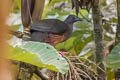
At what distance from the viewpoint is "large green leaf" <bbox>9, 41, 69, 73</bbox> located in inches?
28.0

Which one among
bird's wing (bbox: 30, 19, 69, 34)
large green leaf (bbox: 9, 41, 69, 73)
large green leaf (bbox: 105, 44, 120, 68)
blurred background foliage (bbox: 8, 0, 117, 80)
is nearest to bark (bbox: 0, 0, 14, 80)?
large green leaf (bbox: 9, 41, 69, 73)

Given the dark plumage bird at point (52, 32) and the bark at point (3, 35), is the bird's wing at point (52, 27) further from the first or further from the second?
the bark at point (3, 35)

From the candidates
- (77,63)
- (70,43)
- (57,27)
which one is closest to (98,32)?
(77,63)

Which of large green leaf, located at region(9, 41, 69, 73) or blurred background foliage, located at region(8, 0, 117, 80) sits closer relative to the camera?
large green leaf, located at region(9, 41, 69, 73)

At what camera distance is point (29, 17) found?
1.37 m

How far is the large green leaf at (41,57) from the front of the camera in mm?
710

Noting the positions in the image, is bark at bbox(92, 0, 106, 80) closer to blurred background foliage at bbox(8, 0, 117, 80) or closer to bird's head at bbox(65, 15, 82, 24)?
blurred background foliage at bbox(8, 0, 117, 80)

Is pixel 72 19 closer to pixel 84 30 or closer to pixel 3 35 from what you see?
pixel 84 30

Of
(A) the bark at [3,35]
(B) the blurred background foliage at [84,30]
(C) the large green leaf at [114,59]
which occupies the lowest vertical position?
(B) the blurred background foliage at [84,30]

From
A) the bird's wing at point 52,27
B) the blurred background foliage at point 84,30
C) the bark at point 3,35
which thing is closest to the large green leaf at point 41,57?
the bark at point 3,35

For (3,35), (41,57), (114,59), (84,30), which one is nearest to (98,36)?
(114,59)

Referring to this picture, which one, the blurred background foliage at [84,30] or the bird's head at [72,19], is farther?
the bird's head at [72,19]

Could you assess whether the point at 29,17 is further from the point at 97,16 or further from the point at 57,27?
the point at 57,27

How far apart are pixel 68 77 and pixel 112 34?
1.51 metres
